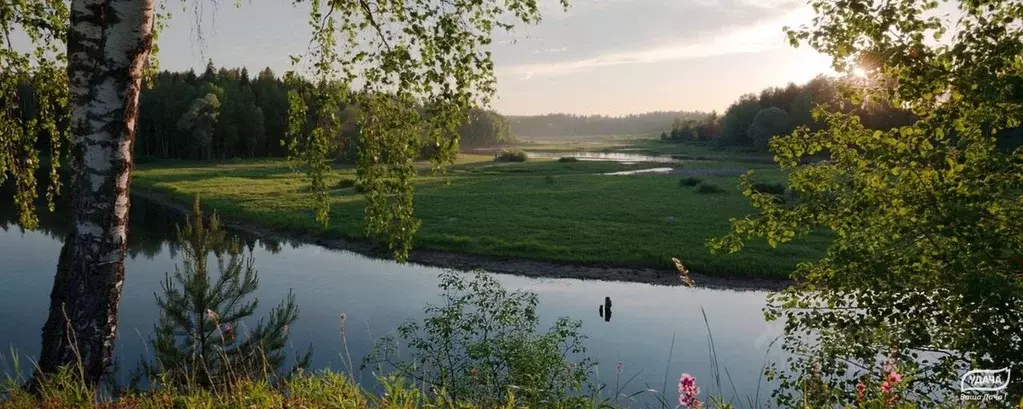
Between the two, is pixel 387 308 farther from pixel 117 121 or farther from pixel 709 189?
pixel 709 189

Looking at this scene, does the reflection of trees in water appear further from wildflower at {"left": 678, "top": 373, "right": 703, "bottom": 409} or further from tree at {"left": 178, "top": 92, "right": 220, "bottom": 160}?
tree at {"left": 178, "top": 92, "right": 220, "bottom": 160}

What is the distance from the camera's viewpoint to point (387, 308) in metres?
22.1

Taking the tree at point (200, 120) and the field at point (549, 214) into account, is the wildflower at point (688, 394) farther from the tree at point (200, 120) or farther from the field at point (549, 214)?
the tree at point (200, 120)

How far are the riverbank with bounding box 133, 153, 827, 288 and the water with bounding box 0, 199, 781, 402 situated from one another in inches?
89.0

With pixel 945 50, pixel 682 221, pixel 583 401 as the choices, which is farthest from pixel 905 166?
pixel 682 221

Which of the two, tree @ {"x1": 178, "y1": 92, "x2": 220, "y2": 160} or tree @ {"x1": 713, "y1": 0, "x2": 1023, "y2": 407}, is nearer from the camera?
tree @ {"x1": 713, "y1": 0, "x2": 1023, "y2": 407}

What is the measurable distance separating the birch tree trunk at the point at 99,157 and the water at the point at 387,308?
5.97 m

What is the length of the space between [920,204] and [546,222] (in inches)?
1262

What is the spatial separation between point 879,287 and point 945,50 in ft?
9.19

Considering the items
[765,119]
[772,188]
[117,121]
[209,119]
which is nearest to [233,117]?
[209,119]

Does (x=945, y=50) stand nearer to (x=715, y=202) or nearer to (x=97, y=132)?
(x=97, y=132)

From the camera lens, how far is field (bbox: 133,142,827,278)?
1211 inches

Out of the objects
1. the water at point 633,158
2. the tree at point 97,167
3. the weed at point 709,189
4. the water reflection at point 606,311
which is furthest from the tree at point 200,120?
the tree at point 97,167

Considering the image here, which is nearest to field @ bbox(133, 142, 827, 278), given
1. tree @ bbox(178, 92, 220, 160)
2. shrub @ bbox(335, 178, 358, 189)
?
shrub @ bbox(335, 178, 358, 189)
